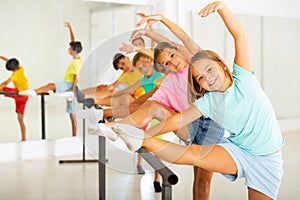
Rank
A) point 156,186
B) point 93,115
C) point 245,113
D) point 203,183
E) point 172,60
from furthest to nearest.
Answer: point 156,186, point 203,183, point 172,60, point 93,115, point 245,113

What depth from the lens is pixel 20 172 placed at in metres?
4.28

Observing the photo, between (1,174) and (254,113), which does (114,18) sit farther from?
(254,113)

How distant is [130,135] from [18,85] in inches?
127

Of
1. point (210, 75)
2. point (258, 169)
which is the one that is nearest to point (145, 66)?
point (210, 75)

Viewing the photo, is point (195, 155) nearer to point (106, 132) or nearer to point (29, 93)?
point (106, 132)

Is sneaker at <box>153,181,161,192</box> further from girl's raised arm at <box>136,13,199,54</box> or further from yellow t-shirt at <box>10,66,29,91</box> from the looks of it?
yellow t-shirt at <box>10,66,29,91</box>

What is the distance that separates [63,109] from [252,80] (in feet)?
9.98

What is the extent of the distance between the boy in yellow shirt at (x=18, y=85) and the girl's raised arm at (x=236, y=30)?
2977 millimetres

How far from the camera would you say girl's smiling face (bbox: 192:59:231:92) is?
2.25 m

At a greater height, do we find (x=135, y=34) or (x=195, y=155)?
(x=135, y=34)

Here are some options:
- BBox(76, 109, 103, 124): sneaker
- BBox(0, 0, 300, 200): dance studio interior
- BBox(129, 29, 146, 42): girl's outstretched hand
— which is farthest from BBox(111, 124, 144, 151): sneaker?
BBox(0, 0, 300, 200): dance studio interior

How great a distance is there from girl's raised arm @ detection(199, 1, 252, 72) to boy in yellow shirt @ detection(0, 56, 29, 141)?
117 inches

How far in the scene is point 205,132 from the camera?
260 centimetres

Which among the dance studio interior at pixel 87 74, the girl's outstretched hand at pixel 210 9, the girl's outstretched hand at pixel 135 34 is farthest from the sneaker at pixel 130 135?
the dance studio interior at pixel 87 74
